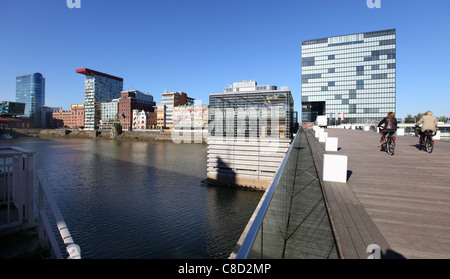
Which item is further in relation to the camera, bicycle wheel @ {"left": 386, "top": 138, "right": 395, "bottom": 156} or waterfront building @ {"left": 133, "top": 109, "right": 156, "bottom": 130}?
waterfront building @ {"left": 133, "top": 109, "right": 156, "bottom": 130}

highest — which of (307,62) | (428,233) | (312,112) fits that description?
(307,62)

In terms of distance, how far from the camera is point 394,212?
3.81 m

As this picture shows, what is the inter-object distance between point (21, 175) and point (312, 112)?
77626 mm

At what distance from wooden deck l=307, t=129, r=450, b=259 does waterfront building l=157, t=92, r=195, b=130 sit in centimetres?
11646

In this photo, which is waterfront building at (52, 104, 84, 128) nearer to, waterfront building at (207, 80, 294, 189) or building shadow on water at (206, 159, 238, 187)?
waterfront building at (207, 80, 294, 189)

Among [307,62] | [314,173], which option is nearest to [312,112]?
[307,62]

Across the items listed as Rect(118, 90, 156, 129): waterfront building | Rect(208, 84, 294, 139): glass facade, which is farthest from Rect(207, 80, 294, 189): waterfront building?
Rect(118, 90, 156, 129): waterfront building

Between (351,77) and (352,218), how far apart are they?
259 ft

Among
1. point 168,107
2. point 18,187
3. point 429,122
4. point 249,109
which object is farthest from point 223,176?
point 168,107

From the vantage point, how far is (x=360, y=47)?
7025 cm

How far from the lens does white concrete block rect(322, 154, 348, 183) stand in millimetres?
5684

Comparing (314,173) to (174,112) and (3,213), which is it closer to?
(3,213)

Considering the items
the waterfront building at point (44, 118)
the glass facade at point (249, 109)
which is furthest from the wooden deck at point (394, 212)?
the waterfront building at point (44, 118)
